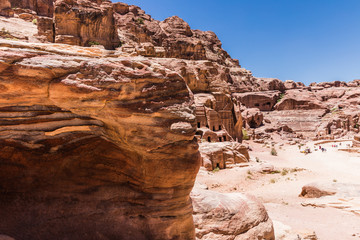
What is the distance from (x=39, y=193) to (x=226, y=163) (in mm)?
17180

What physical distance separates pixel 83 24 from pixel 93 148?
3099 centimetres

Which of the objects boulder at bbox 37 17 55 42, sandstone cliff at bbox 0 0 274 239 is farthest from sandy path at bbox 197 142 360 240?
boulder at bbox 37 17 55 42

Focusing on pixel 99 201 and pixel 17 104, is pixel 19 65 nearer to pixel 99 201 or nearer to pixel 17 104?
pixel 17 104

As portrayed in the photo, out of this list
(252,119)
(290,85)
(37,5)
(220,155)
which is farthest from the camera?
(290,85)

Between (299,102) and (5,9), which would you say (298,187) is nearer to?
(299,102)

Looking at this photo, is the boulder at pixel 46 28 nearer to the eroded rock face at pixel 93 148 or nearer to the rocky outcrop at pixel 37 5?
the rocky outcrop at pixel 37 5

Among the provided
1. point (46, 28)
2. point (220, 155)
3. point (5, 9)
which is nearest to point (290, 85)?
point (220, 155)

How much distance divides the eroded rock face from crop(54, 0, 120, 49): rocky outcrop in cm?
2742

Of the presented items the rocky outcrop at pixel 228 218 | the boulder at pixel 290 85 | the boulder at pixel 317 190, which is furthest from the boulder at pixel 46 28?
the boulder at pixel 290 85

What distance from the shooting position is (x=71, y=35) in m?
28.8

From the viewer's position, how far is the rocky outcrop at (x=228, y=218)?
5965mm

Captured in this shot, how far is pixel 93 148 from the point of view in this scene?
499cm

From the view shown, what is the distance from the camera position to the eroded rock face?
361 centimetres

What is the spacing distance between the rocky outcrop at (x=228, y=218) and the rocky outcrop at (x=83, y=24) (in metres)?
28.2
